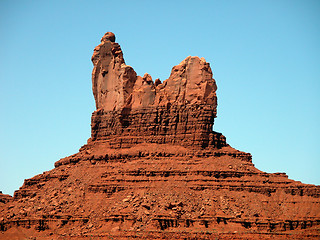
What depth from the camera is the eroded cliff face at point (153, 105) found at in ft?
467

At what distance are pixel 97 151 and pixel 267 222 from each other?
30.5 metres

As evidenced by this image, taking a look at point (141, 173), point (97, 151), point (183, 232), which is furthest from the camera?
point (97, 151)

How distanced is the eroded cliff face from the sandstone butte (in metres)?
0.13

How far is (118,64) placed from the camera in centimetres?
15100

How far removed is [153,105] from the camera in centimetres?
14612

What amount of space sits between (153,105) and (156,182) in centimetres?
1441

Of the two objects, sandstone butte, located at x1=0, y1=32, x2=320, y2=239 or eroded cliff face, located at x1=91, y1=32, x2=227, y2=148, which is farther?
eroded cliff face, located at x1=91, y1=32, x2=227, y2=148

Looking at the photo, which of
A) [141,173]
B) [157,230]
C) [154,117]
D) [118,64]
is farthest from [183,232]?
[118,64]

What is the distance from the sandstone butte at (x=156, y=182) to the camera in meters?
129

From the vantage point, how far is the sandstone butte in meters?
129

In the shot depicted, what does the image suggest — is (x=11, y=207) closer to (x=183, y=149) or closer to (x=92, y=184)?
(x=92, y=184)

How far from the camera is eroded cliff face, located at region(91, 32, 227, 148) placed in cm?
14238

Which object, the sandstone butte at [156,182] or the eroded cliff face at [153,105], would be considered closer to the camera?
the sandstone butte at [156,182]

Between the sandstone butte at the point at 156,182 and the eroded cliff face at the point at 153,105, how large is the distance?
13cm
